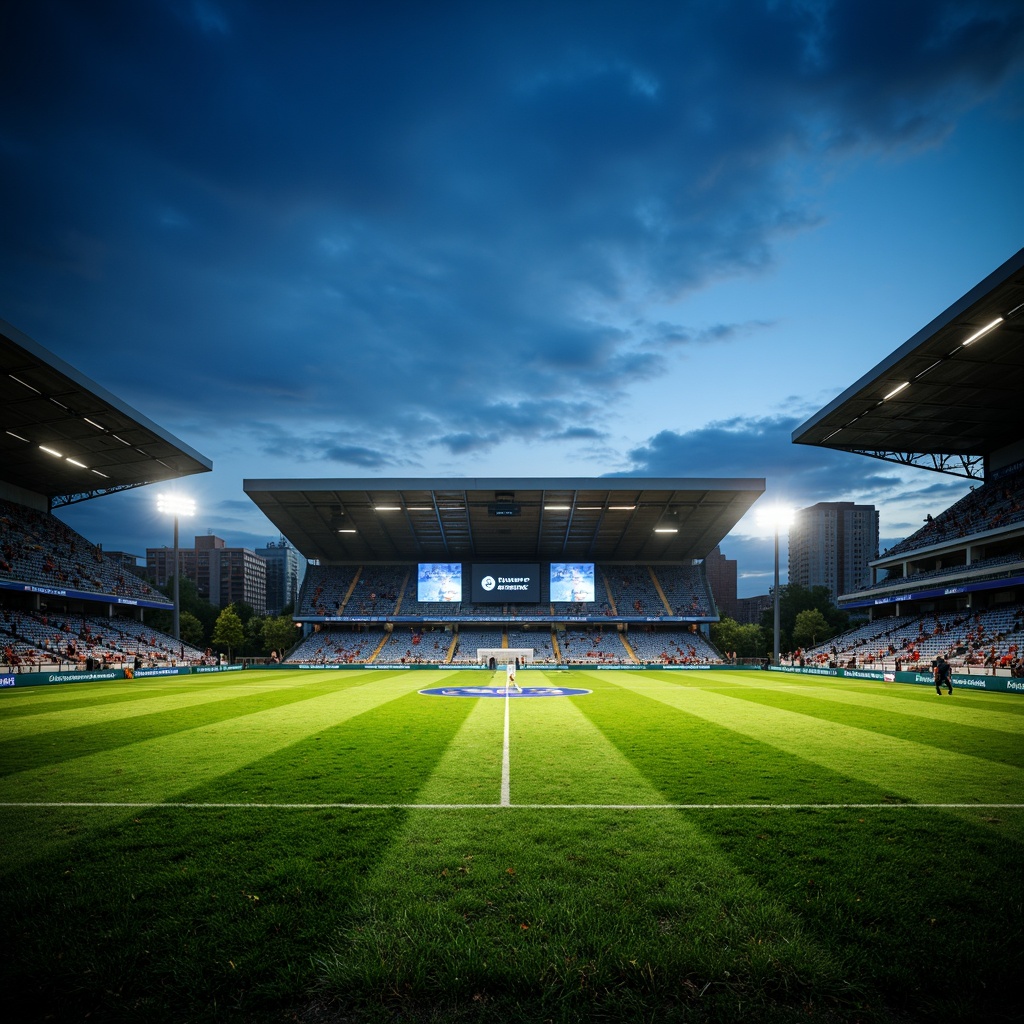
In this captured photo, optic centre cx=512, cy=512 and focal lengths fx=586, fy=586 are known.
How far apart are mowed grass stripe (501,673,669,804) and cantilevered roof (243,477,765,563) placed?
3578 cm

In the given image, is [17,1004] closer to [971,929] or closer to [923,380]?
[971,929]

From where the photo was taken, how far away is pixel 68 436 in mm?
36812

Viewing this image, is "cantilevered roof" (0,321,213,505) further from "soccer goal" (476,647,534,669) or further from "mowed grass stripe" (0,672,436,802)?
"soccer goal" (476,647,534,669)

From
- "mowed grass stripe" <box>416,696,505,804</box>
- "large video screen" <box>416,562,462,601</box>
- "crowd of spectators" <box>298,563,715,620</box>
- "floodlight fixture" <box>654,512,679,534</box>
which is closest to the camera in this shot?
"mowed grass stripe" <box>416,696,505,804</box>

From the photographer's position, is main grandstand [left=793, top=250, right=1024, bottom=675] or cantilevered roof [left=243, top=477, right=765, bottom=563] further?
cantilevered roof [left=243, top=477, right=765, bottom=563]

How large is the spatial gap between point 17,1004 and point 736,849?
5.43 meters

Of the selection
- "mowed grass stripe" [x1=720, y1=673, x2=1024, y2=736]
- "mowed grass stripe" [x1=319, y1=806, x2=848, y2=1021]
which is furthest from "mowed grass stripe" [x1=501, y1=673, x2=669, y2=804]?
"mowed grass stripe" [x1=720, y1=673, x2=1024, y2=736]

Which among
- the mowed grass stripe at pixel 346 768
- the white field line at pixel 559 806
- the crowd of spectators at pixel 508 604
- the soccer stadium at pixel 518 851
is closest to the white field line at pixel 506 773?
the soccer stadium at pixel 518 851

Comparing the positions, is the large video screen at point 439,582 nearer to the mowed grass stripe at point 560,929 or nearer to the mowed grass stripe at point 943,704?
the mowed grass stripe at point 943,704

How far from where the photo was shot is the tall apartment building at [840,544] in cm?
15825

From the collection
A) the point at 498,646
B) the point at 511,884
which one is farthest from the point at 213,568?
the point at 511,884

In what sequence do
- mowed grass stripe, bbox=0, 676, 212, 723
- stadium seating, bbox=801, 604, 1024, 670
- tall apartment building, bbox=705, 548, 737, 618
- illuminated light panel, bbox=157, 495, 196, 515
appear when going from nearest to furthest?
mowed grass stripe, bbox=0, 676, 212, 723 → stadium seating, bbox=801, 604, 1024, 670 → illuminated light panel, bbox=157, 495, 196, 515 → tall apartment building, bbox=705, 548, 737, 618

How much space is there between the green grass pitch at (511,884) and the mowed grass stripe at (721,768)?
0.08m

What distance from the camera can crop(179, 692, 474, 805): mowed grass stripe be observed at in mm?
7499
